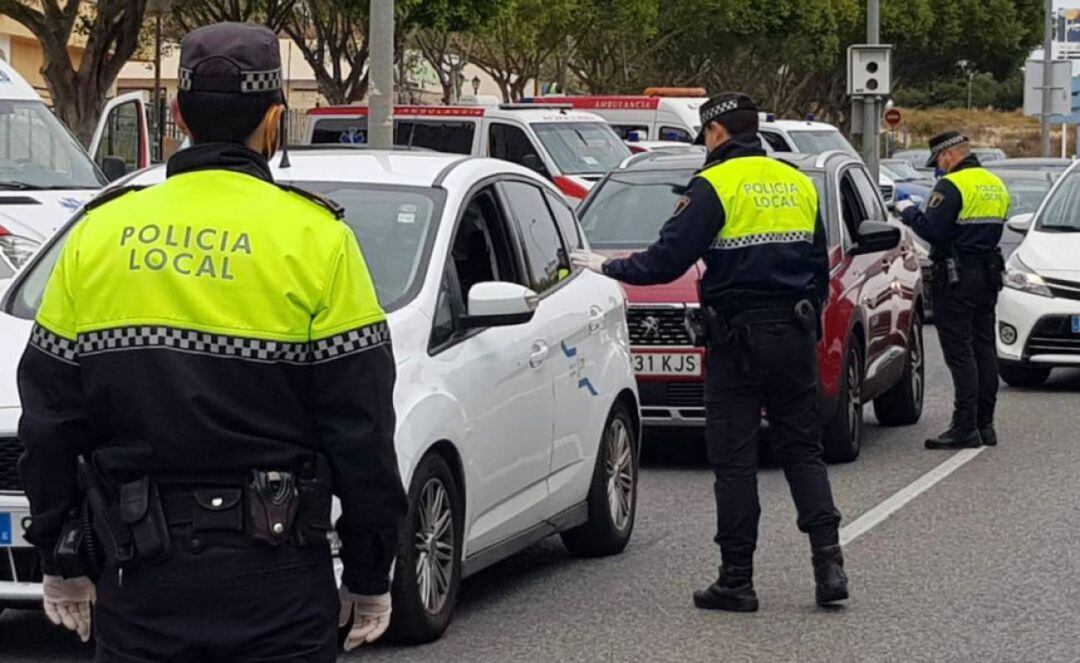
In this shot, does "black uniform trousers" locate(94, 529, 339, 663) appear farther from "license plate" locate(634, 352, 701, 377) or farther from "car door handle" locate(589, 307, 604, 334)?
"license plate" locate(634, 352, 701, 377)

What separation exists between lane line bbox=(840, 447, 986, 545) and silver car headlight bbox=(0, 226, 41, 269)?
4.97m

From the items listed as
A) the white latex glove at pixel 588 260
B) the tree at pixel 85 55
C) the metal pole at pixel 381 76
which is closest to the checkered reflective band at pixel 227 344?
the white latex glove at pixel 588 260

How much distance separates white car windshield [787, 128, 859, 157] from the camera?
1064 inches

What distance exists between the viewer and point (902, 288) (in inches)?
544

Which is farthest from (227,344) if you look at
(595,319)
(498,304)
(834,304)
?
(834,304)

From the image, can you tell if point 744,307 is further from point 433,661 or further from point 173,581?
point 173,581

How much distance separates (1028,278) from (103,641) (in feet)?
43.3

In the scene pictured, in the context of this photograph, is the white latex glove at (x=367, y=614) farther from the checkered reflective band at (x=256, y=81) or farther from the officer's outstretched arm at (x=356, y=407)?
the checkered reflective band at (x=256, y=81)

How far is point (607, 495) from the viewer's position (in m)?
9.07

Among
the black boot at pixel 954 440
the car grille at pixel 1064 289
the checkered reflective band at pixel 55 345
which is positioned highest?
the checkered reflective band at pixel 55 345

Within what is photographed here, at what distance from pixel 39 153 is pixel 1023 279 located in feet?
23.0

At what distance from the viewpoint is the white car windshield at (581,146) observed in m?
24.4

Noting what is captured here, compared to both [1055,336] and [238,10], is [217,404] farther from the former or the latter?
[238,10]

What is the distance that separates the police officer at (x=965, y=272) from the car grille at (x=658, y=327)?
6.35 feet
